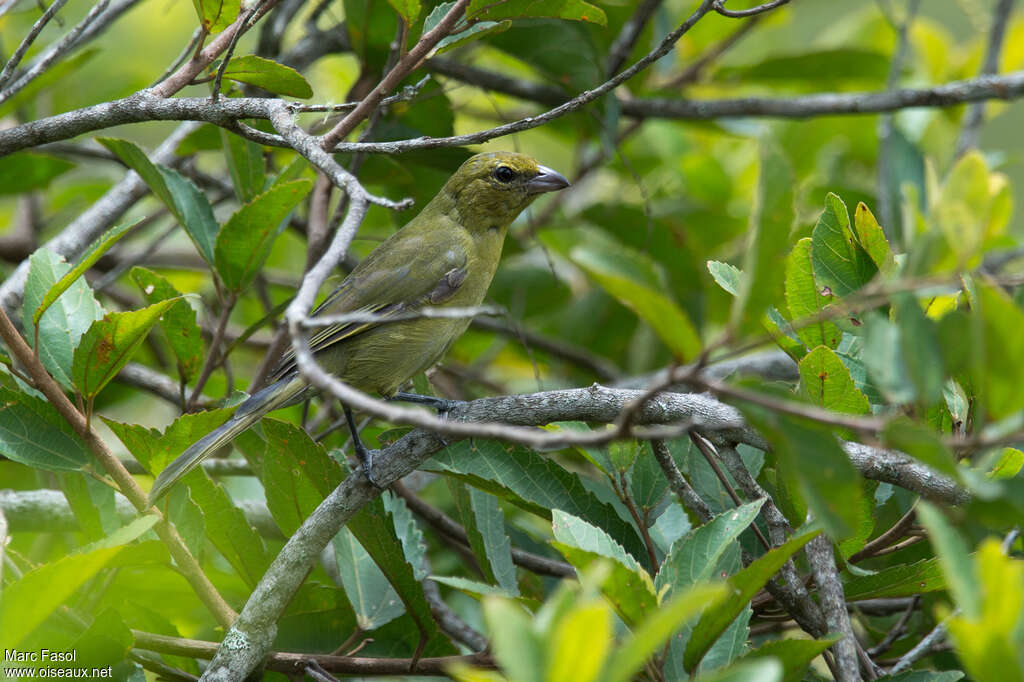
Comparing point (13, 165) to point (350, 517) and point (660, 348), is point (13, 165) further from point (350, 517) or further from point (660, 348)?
point (660, 348)

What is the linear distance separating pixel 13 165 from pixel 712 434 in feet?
9.72

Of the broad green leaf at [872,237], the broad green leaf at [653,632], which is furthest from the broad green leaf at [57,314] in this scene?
the broad green leaf at [872,237]

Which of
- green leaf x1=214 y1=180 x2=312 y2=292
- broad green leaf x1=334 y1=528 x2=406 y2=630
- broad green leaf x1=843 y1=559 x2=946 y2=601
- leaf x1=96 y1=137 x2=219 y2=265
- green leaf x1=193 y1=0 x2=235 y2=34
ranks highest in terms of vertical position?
green leaf x1=193 y1=0 x2=235 y2=34

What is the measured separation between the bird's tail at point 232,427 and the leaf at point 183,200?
0.49 metres

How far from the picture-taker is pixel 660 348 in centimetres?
500

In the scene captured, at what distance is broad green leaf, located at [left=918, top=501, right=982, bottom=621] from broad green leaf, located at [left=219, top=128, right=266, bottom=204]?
247cm

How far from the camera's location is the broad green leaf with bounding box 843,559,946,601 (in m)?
2.19

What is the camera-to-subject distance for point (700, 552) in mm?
1920

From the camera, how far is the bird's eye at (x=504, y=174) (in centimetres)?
433

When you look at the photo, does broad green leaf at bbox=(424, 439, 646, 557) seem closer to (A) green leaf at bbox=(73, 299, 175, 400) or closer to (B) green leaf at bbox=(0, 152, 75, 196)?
(A) green leaf at bbox=(73, 299, 175, 400)

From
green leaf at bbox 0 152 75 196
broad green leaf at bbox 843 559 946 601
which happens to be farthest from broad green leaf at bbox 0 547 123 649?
green leaf at bbox 0 152 75 196

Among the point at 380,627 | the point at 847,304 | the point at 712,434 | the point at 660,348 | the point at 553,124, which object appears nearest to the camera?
the point at 847,304

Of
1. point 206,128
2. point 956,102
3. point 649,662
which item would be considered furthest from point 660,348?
point 649,662

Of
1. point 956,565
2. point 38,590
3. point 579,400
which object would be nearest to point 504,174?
point 579,400
